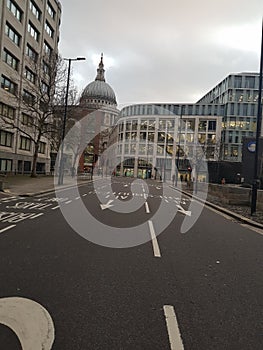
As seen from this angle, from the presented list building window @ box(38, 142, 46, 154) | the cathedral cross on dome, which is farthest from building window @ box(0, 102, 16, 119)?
the cathedral cross on dome

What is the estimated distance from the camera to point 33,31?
158ft

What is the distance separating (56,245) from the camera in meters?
7.50

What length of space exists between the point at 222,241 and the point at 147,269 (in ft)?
12.6

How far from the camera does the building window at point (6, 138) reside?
41372 millimetres

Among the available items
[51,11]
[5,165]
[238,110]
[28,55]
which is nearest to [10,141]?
[5,165]

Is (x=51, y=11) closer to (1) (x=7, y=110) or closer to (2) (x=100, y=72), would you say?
(1) (x=7, y=110)

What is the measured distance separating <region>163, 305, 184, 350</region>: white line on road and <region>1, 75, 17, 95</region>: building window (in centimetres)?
4108

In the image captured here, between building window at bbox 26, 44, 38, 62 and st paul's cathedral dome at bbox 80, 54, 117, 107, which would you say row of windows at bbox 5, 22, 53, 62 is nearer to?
building window at bbox 26, 44, 38, 62

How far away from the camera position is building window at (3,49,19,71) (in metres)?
40.4

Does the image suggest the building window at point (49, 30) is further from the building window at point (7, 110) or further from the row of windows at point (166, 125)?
the row of windows at point (166, 125)

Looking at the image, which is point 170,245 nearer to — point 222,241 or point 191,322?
point 222,241

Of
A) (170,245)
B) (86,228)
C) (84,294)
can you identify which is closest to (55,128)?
(86,228)

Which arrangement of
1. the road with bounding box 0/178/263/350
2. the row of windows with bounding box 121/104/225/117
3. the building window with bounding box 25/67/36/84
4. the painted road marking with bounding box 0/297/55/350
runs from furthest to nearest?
1. the row of windows with bounding box 121/104/225/117
2. the building window with bounding box 25/67/36/84
3. the road with bounding box 0/178/263/350
4. the painted road marking with bounding box 0/297/55/350

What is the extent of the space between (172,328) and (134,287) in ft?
4.50
